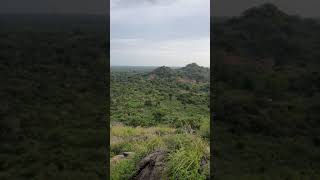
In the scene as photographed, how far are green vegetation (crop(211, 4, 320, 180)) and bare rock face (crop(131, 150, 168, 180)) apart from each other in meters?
1.05

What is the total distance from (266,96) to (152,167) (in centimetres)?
518

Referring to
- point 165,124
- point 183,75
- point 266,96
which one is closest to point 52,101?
point 165,124

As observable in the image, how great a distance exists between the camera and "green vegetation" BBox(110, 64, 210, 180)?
6.50 metres

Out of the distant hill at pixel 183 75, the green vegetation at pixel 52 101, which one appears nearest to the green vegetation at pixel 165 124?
the distant hill at pixel 183 75

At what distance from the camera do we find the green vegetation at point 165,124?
256 inches

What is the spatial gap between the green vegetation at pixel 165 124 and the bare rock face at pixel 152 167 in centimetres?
6

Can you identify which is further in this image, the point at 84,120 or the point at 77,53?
the point at 77,53

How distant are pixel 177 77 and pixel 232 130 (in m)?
11.7

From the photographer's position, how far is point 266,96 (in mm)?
10891

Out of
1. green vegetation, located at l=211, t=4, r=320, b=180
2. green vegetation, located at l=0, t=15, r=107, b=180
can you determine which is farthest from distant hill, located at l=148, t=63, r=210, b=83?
green vegetation, located at l=0, t=15, r=107, b=180

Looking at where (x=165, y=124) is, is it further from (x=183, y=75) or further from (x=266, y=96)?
(x=183, y=75)

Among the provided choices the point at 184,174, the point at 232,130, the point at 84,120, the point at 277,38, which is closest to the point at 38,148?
the point at 84,120

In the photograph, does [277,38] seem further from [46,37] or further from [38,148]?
[38,148]

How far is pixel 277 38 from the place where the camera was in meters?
13.5
